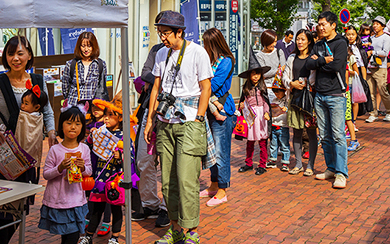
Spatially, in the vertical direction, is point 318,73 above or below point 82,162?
above

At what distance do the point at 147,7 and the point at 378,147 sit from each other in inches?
273

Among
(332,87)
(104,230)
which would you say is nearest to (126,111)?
(104,230)

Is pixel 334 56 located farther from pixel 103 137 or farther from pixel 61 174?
pixel 61 174

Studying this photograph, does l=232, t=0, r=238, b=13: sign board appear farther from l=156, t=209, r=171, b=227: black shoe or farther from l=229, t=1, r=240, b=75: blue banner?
l=156, t=209, r=171, b=227: black shoe

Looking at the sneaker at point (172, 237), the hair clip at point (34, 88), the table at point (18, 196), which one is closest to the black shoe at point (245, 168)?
the sneaker at point (172, 237)

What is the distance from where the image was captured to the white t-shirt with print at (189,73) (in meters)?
4.47

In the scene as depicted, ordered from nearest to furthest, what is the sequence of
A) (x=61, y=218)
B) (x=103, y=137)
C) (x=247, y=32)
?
(x=61, y=218)
(x=103, y=137)
(x=247, y=32)

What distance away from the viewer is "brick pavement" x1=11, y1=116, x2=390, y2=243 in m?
4.91

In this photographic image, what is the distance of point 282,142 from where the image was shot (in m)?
7.68

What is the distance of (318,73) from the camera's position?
22.0 feet

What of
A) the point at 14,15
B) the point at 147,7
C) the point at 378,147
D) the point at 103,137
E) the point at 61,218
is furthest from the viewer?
the point at 147,7

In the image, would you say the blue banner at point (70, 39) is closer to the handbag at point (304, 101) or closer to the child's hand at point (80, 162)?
the handbag at point (304, 101)

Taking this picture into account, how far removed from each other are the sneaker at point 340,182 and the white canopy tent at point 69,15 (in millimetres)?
3683

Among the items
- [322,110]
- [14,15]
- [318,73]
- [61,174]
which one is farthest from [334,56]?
[14,15]
